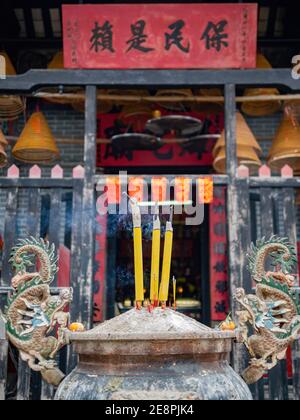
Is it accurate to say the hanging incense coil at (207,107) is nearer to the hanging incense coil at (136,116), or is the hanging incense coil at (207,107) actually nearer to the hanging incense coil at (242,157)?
the hanging incense coil at (136,116)

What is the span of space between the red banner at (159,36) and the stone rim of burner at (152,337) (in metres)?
2.98

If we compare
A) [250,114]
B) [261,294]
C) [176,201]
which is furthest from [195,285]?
[261,294]

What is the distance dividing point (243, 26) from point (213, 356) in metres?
3.52

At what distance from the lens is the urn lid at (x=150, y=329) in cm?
202

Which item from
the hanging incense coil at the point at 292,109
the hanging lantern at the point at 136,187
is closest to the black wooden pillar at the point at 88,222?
the hanging lantern at the point at 136,187

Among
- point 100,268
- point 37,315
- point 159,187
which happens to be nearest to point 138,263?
point 37,315

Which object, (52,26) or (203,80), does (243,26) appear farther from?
(52,26)

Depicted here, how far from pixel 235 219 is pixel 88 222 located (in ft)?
4.24

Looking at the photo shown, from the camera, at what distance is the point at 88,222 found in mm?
4188

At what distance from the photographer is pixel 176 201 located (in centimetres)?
438

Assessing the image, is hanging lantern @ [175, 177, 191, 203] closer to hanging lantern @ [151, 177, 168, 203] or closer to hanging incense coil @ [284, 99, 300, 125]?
hanging lantern @ [151, 177, 168, 203]

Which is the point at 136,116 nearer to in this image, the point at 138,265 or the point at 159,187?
the point at 159,187

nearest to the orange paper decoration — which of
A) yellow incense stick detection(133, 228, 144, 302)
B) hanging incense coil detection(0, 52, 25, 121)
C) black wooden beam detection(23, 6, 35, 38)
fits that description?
yellow incense stick detection(133, 228, 144, 302)
